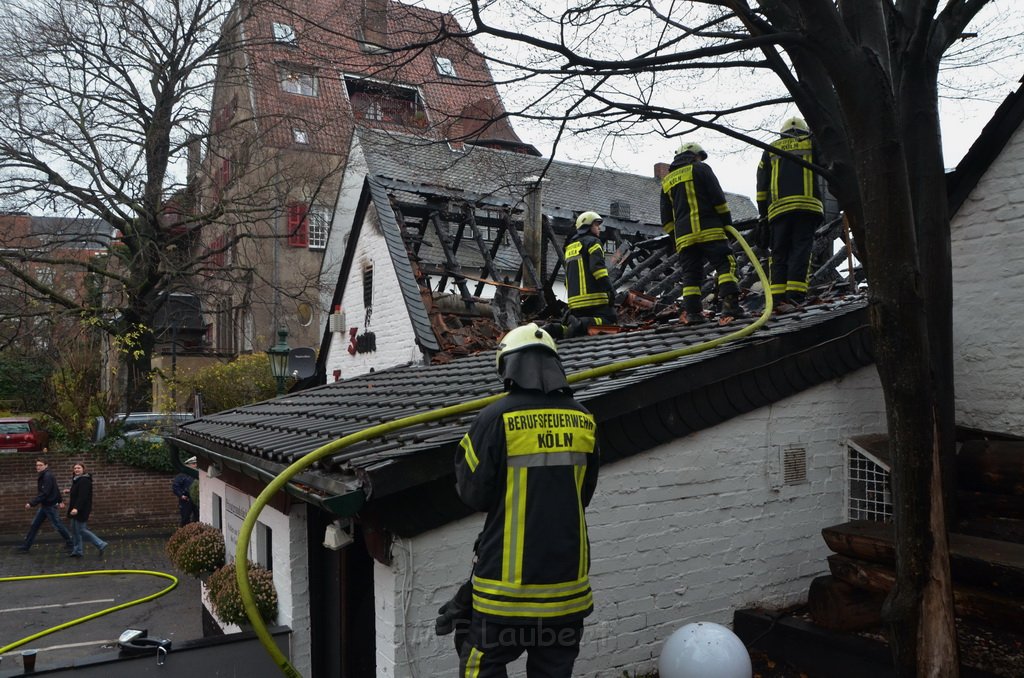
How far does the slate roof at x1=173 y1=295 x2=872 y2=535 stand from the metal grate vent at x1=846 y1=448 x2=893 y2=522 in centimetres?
70

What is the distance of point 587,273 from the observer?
29.9 ft

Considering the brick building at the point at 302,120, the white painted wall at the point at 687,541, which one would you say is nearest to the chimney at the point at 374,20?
the brick building at the point at 302,120

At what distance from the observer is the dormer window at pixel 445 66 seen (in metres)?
5.85

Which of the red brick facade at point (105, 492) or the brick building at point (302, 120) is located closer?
the brick building at point (302, 120)

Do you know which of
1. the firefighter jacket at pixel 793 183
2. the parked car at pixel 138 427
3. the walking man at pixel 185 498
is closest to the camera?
the firefighter jacket at pixel 793 183

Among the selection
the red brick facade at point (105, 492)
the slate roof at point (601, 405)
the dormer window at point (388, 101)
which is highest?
the dormer window at point (388, 101)

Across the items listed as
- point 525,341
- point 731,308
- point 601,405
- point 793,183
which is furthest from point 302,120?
point 525,341

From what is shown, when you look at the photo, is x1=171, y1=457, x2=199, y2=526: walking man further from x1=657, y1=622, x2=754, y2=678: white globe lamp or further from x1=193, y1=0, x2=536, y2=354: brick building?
x1=657, y1=622, x2=754, y2=678: white globe lamp

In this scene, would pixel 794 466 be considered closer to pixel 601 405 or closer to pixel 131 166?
pixel 601 405

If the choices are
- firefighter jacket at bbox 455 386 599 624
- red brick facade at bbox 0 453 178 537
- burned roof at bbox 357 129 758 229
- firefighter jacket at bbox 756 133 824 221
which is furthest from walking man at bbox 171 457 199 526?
firefighter jacket at bbox 455 386 599 624

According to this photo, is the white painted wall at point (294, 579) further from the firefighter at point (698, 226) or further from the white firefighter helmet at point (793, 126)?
the white firefighter helmet at point (793, 126)

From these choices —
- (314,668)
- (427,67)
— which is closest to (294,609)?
(314,668)

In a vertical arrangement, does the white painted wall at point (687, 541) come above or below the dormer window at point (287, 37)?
below

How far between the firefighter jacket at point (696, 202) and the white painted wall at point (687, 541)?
213cm
